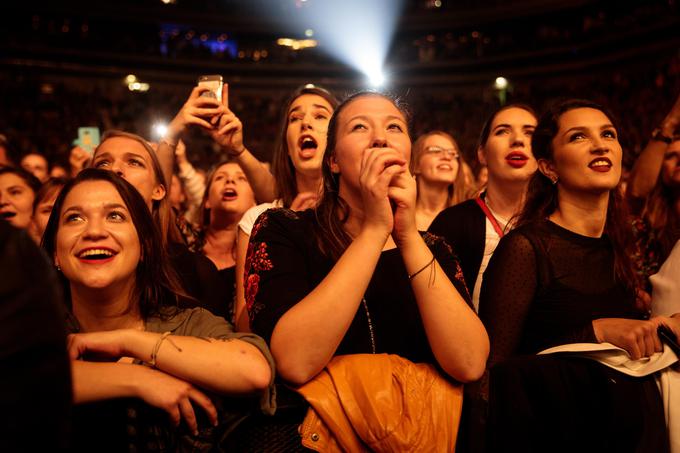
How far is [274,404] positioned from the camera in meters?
1.64

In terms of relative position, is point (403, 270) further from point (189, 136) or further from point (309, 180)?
point (189, 136)

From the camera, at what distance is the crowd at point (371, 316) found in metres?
1.58

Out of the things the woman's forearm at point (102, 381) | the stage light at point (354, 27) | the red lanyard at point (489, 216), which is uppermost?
the stage light at point (354, 27)

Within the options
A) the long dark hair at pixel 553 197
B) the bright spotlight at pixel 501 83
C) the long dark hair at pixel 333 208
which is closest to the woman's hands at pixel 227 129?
the long dark hair at pixel 333 208

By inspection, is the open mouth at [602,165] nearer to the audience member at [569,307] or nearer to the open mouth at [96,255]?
the audience member at [569,307]

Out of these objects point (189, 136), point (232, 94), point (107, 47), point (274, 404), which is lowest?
point (274, 404)

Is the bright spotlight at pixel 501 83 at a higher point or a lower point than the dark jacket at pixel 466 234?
higher

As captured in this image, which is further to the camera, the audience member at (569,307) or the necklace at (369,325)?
the necklace at (369,325)

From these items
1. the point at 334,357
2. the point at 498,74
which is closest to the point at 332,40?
the point at 498,74

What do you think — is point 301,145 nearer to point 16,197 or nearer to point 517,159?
point 517,159

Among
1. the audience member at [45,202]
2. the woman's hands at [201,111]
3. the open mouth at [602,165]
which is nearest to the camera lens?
the open mouth at [602,165]

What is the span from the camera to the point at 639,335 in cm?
197

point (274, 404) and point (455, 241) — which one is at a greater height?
point (455, 241)

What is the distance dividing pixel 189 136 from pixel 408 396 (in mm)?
18277
